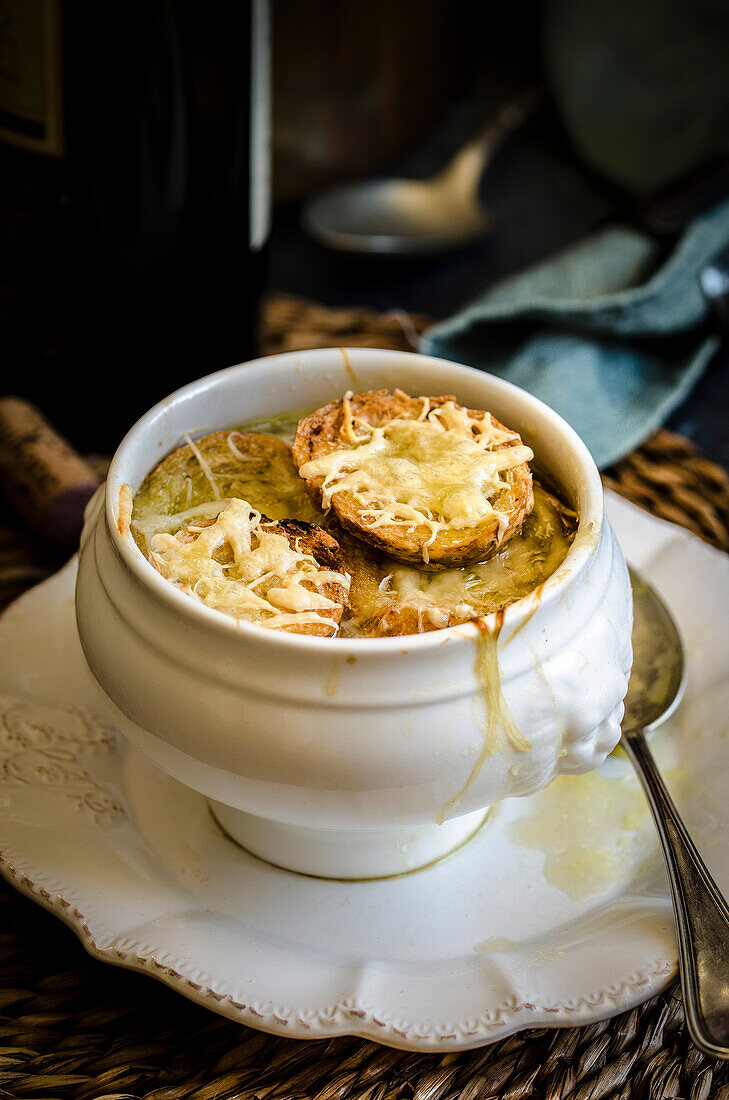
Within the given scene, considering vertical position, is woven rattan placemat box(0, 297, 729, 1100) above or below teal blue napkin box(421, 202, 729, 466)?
below

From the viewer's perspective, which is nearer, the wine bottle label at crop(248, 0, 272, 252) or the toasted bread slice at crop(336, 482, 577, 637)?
the toasted bread slice at crop(336, 482, 577, 637)

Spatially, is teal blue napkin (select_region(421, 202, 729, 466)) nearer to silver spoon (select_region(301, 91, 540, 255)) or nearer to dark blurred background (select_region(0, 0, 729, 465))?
dark blurred background (select_region(0, 0, 729, 465))

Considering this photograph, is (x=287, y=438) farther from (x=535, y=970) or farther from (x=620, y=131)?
(x=620, y=131)

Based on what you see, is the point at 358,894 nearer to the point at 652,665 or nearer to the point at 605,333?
the point at 652,665

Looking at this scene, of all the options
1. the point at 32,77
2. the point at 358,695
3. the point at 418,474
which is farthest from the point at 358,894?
the point at 32,77

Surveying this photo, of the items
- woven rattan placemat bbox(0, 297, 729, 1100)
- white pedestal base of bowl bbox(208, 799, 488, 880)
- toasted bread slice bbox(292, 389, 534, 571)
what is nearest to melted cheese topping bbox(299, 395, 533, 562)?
toasted bread slice bbox(292, 389, 534, 571)

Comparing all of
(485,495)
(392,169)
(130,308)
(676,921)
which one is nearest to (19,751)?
(485,495)
